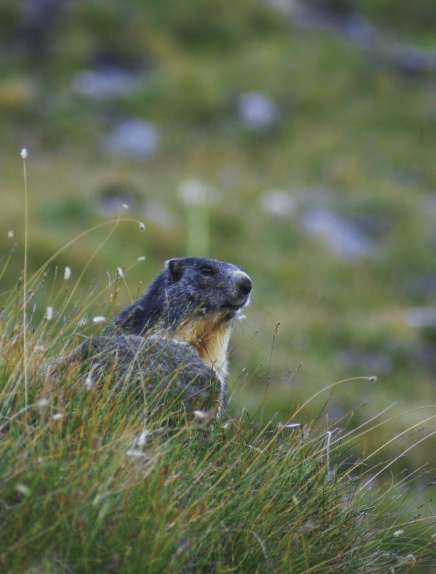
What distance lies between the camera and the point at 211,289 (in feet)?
21.1

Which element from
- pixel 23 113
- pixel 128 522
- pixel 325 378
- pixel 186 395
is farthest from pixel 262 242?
pixel 128 522

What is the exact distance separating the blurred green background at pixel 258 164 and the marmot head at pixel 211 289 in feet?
21.7

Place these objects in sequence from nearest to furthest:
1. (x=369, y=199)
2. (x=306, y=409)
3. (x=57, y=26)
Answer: (x=306, y=409) < (x=369, y=199) < (x=57, y=26)

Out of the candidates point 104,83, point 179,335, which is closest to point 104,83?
point 104,83

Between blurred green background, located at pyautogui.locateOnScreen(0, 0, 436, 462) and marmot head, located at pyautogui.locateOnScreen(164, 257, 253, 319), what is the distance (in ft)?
21.7

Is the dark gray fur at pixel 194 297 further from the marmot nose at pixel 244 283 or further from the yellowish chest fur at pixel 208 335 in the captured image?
the yellowish chest fur at pixel 208 335

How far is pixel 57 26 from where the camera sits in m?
32.2

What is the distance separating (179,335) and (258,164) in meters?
23.0

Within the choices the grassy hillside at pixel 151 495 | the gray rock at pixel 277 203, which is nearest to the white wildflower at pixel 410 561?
the grassy hillside at pixel 151 495

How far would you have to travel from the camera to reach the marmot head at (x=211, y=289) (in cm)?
639

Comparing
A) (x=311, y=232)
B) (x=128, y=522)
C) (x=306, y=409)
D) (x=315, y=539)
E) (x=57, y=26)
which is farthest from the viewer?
(x=57, y=26)

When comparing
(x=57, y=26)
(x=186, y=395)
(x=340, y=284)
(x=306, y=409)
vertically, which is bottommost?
(x=340, y=284)

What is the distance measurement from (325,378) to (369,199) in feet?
41.7

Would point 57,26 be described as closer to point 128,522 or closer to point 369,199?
point 369,199
